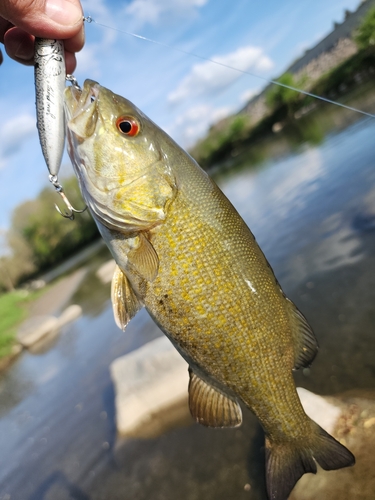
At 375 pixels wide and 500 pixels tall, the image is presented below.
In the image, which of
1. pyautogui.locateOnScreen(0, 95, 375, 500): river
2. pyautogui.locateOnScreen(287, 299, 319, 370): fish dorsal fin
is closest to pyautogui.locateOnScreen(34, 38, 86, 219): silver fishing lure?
pyautogui.locateOnScreen(287, 299, 319, 370): fish dorsal fin

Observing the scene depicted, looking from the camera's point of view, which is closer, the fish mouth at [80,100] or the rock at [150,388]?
the fish mouth at [80,100]

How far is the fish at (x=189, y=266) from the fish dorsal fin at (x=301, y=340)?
8cm

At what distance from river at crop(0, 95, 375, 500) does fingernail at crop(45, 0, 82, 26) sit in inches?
197

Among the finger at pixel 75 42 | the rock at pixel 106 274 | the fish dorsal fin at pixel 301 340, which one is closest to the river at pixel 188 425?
the fish dorsal fin at pixel 301 340

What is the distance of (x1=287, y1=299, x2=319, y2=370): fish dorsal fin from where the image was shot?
8.07ft

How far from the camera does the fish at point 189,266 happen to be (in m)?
2.21

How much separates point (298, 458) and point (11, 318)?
2185 centimetres

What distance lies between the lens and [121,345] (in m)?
10.3

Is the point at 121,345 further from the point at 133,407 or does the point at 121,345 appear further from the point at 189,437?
the point at 189,437

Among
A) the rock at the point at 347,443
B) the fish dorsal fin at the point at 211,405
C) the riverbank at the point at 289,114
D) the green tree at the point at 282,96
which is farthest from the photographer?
the green tree at the point at 282,96

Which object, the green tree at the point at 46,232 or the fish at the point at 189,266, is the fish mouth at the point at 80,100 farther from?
the green tree at the point at 46,232

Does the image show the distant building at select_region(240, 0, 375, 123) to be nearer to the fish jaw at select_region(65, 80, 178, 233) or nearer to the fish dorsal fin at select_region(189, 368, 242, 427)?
the fish jaw at select_region(65, 80, 178, 233)

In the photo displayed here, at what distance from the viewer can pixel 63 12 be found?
2.44 meters

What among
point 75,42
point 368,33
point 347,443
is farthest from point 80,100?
point 368,33
